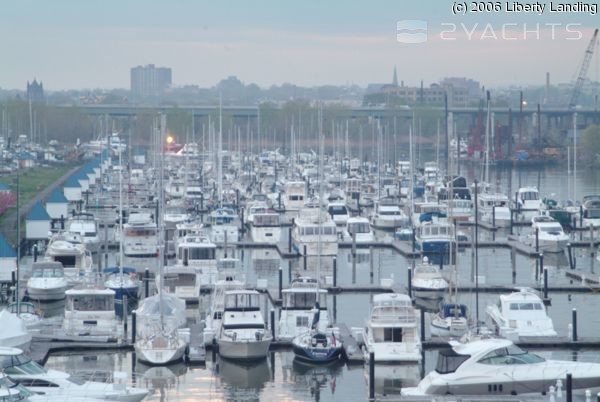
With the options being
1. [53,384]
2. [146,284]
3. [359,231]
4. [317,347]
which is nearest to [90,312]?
[146,284]

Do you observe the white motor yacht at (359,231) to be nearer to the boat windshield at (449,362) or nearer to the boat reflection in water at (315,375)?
the boat reflection in water at (315,375)

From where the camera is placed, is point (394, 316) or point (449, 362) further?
point (394, 316)

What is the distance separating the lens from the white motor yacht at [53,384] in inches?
690

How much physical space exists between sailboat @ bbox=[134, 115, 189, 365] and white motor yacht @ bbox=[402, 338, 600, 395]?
373 centimetres

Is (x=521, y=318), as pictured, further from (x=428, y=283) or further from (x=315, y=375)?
(x=428, y=283)

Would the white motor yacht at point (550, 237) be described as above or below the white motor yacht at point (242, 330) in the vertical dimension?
above

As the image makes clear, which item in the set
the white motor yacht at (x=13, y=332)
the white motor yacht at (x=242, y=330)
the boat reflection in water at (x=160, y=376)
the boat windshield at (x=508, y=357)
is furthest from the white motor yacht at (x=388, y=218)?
the boat windshield at (x=508, y=357)

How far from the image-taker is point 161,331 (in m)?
21.3

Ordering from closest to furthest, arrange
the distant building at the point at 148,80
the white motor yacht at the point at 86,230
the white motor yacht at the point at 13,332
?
the white motor yacht at the point at 13,332 → the white motor yacht at the point at 86,230 → the distant building at the point at 148,80

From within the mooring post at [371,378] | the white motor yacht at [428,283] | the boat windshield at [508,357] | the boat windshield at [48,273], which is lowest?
the mooring post at [371,378]

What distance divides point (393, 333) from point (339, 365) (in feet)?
2.85

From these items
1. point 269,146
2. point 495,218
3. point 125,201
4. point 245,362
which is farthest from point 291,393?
point 269,146

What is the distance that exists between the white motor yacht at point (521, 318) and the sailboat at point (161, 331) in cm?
464

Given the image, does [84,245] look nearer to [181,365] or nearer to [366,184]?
[181,365]
